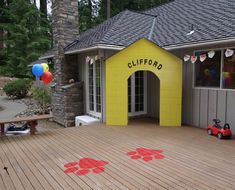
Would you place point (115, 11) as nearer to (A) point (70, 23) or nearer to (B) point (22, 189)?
(A) point (70, 23)

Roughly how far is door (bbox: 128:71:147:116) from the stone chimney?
2.32 m

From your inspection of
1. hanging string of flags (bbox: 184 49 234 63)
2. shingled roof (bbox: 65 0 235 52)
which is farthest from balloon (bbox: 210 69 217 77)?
shingled roof (bbox: 65 0 235 52)

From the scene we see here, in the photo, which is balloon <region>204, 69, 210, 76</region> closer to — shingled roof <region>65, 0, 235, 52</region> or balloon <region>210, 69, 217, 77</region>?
balloon <region>210, 69, 217, 77</region>

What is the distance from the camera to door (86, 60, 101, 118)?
8484 millimetres

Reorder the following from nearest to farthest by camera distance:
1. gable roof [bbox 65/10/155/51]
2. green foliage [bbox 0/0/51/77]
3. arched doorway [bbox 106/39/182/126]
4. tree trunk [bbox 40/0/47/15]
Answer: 1. arched doorway [bbox 106/39/182/126]
2. gable roof [bbox 65/10/155/51]
3. green foliage [bbox 0/0/51/77]
4. tree trunk [bbox 40/0/47/15]

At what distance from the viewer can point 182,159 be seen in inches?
176

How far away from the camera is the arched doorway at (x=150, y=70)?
7188mm

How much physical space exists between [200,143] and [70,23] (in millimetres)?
7145

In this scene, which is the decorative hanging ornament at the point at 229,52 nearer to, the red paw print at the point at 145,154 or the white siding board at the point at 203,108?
the white siding board at the point at 203,108

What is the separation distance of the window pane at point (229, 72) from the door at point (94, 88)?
412cm

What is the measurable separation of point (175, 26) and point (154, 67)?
8.14 ft

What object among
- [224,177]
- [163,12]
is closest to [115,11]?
[163,12]

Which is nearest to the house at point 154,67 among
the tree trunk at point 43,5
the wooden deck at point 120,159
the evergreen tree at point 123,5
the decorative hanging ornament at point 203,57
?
the decorative hanging ornament at point 203,57

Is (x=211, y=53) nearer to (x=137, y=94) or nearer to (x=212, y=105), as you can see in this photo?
(x=212, y=105)
